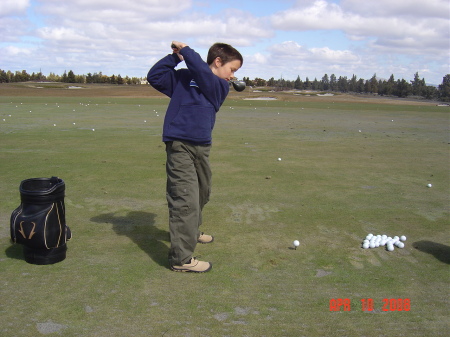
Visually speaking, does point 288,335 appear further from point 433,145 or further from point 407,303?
point 433,145

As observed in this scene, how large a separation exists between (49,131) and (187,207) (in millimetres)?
13561

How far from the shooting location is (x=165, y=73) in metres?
4.49

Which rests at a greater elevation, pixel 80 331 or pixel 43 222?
pixel 43 222

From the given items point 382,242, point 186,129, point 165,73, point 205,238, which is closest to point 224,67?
point 165,73

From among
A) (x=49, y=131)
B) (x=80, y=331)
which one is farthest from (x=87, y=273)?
(x=49, y=131)

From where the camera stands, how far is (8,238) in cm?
513

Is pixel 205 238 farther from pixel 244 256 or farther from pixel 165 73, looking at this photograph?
pixel 165 73

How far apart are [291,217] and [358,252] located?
1.39m

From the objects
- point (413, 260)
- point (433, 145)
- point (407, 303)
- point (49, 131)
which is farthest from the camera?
point (49, 131)

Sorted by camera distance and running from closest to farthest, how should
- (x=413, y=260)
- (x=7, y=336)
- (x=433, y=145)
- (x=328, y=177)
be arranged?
(x=7, y=336) → (x=413, y=260) → (x=328, y=177) → (x=433, y=145)

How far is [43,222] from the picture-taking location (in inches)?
167

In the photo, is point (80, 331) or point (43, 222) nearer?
point (80, 331)

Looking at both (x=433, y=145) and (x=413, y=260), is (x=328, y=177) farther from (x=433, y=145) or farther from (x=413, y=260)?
(x=433, y=145)

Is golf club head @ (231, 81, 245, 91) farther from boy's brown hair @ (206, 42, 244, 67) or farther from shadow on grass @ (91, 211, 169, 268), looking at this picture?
shadow on grass @ (91, 211, 169, 268)
